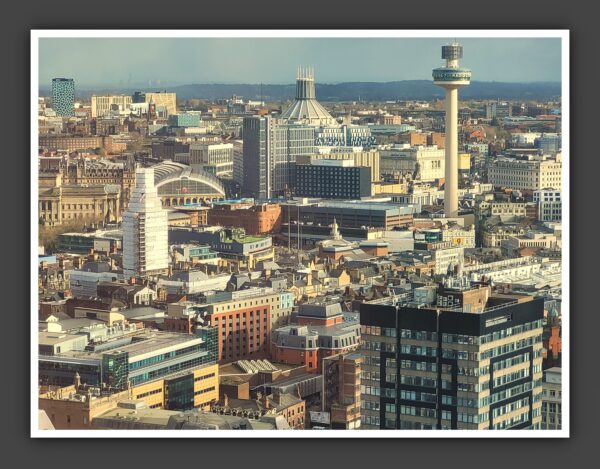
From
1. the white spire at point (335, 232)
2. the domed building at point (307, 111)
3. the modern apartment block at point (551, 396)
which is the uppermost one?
the domed building at point (307, 111)

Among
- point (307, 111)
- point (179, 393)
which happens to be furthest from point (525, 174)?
point (179, 393)

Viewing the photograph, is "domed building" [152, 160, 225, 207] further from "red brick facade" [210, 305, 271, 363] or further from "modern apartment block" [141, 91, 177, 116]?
"red brick facade" [210, 305, 271, 363]

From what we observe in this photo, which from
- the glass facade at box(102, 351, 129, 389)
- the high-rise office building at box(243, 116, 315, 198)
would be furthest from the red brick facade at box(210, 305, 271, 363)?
the high-rise office building at box(243, 116, 315, 198)

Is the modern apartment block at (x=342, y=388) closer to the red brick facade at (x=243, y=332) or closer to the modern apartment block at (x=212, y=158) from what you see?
the red brick facade at (x=243, y=332)

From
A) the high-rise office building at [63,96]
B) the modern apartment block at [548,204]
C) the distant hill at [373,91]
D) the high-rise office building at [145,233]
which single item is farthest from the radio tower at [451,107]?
the high-rise office building at [145,233]

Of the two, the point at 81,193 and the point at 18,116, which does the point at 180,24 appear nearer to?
the point at 18,116

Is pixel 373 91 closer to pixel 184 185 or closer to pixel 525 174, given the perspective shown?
pixel 525 174

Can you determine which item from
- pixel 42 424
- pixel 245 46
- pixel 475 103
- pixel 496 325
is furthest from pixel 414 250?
pixel 42 424
